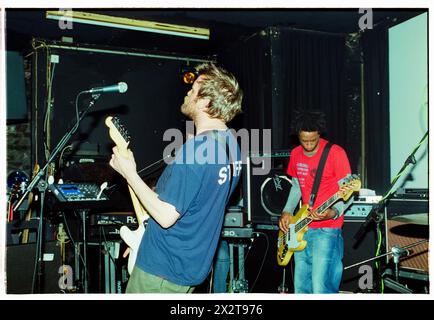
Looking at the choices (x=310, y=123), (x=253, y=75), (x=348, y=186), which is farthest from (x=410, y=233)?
(x=253, y=75)

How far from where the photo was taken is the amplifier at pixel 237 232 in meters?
3.18

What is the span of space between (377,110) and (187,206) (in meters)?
3.85

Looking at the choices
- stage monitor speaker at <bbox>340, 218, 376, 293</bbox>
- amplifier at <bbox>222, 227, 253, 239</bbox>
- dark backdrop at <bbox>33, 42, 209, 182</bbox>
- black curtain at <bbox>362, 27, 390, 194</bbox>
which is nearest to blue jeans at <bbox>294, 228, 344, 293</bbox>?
stage monitor speaker at <bbox>340, 218, 376, 293</bbox>

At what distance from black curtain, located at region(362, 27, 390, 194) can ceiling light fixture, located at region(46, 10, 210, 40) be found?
1.93 meters

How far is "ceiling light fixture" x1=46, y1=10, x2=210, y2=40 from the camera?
4.48 metres

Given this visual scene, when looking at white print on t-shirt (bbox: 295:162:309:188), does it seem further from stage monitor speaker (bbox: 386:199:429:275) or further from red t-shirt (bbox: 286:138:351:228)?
stage monitor speaker (bbox: 386:199:429:275)

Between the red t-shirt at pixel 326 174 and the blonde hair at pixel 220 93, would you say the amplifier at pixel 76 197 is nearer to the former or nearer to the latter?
the blonde hair at pixel 220 93

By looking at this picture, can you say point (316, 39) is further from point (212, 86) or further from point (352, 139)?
point (212, 86)

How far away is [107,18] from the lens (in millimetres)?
4578

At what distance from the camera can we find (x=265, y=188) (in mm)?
3684

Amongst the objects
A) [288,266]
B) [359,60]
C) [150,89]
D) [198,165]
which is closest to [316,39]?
[359,60]
